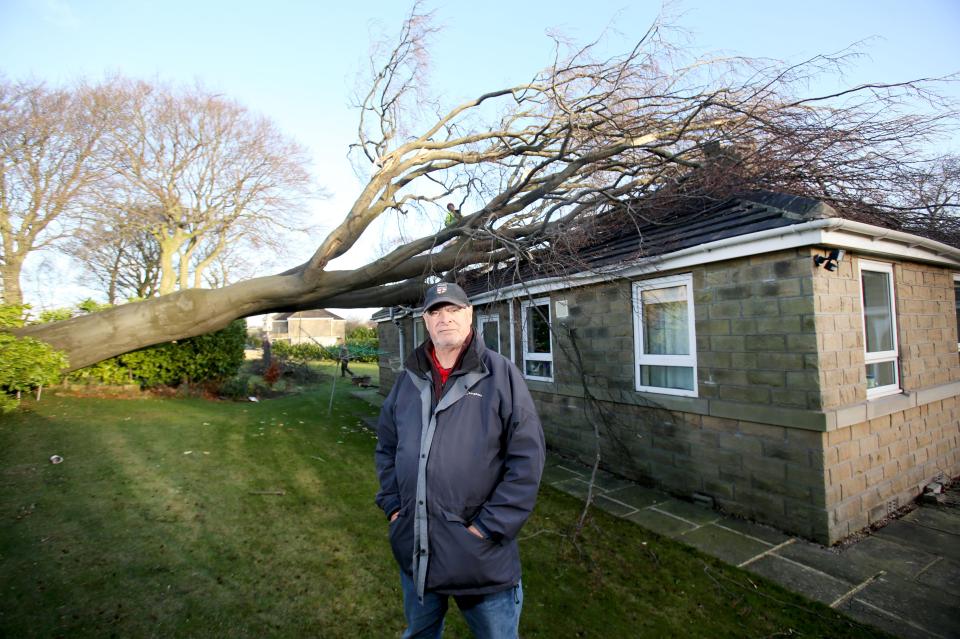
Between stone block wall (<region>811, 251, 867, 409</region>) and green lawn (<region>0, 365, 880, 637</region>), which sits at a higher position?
stone block wall (<region>811, 251, 867, 409</region>)

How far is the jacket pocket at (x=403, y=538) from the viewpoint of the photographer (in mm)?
2141

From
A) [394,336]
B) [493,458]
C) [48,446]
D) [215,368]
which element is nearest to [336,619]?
[493,458]

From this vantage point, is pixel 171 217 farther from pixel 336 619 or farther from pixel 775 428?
pixel 775 428

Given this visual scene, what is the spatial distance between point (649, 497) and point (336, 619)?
4.20m

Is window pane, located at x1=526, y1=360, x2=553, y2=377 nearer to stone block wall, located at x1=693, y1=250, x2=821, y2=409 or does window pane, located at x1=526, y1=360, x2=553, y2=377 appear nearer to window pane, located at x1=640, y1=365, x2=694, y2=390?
window pane, located at x1=640, y1=365, x2=694, y2=390

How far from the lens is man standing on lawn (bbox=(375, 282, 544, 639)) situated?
201 cm

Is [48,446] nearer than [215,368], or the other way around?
[48,446]

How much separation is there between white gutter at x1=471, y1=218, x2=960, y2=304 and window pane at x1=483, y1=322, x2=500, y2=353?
2.95 meters

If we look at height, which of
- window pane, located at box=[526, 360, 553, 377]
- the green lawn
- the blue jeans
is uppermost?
window pane, located at box=[526, 360, 553, 377]

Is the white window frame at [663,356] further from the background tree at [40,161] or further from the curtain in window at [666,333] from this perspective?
the background tree at [40,161]

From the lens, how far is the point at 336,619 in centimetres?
332

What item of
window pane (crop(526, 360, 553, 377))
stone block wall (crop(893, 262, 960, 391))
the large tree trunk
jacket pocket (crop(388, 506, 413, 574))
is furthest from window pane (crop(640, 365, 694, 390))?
the large tree trunk

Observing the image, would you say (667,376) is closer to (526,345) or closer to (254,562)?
(526,345)

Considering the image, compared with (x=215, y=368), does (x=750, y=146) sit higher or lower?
higher
